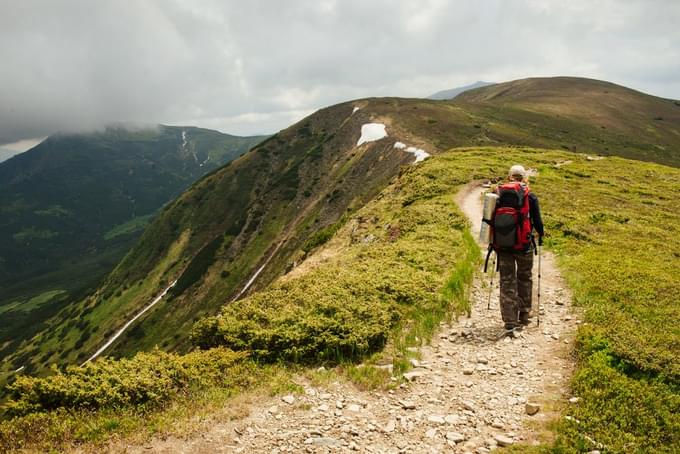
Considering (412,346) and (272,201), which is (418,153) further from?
(412,346)

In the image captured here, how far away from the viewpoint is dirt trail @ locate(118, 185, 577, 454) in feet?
24.0

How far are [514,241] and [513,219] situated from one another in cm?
63

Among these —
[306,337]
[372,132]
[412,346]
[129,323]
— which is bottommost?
[129,323]

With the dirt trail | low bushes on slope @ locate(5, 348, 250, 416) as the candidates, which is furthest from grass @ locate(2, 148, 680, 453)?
low bushes on slope @ locate(5, 348, 250, 416)

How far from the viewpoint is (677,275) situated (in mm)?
14250

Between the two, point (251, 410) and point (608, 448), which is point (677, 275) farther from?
point (251, 410)

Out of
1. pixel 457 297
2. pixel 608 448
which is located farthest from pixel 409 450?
pixel 457 297

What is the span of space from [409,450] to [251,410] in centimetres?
347

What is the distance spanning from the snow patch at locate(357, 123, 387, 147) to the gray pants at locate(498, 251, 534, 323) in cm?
9836

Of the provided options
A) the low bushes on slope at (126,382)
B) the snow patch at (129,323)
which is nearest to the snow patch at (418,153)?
the low bushes on slope at (126,382)

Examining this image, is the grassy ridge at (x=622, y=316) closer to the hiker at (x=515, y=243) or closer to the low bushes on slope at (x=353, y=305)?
the hiker at (x=515, y=243)

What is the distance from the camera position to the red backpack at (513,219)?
10.7m

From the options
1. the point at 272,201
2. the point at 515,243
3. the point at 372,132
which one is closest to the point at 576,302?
the point at 515,243

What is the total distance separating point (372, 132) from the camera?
11412 cm
